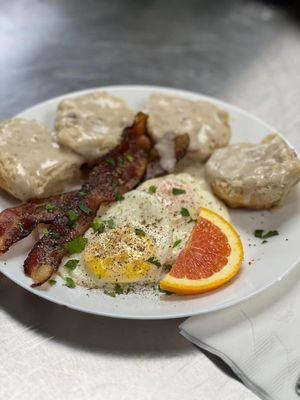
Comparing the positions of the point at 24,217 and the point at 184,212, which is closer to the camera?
the point at 24,217

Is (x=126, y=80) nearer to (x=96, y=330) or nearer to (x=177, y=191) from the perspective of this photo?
(x=177, y=191)

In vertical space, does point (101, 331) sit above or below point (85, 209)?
below

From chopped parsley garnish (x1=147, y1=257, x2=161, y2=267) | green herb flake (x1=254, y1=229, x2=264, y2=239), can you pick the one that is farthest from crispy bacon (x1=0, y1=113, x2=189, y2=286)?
green herb flake (x1=254, y1=229, x2=264, y2=239)

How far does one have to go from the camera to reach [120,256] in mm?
2506

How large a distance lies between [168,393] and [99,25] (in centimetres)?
326

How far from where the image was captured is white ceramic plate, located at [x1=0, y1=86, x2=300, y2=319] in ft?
7.82

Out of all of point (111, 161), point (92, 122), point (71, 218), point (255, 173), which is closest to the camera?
point (71, 218)

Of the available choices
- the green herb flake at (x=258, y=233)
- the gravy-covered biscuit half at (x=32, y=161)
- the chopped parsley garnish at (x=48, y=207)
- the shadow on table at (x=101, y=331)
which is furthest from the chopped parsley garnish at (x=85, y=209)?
the green herb flake at (x=258, y=233)

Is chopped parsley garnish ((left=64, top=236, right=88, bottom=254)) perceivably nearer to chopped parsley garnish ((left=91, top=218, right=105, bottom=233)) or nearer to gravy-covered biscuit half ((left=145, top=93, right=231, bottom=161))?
chopped parsley garnish ((left=91, top=218, right=105, bottom=233))

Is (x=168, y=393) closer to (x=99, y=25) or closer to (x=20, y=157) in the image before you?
(x=20, y=157)

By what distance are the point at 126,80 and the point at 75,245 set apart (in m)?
2.01

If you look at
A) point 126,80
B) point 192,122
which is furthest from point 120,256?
point 126,80

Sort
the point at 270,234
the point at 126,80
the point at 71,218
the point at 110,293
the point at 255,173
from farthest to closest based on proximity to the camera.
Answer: the point at 126,80
the point at 255,173
the point at 270,234
the point at 71,218
the point at 110,293

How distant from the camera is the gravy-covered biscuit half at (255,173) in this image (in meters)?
2.89
